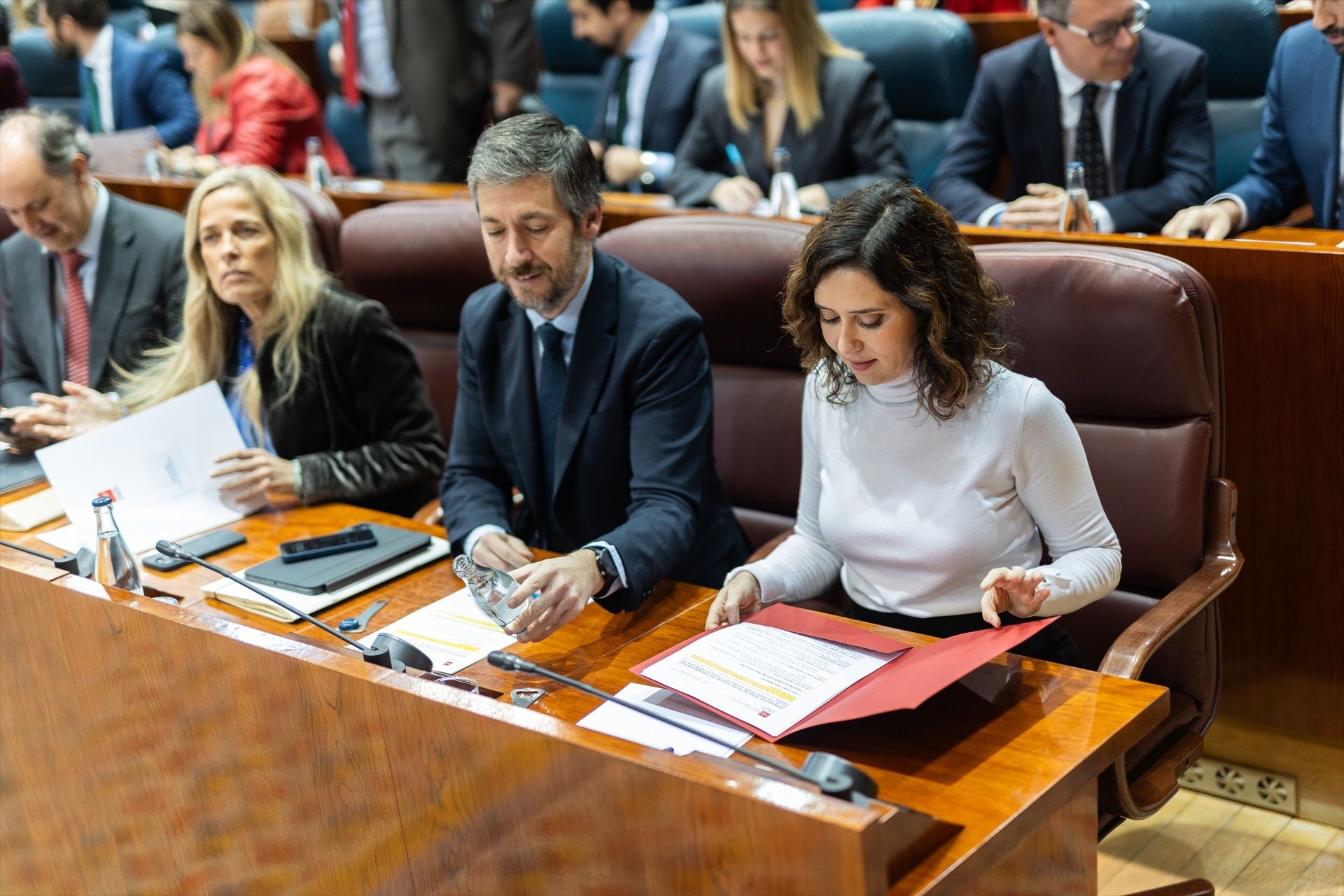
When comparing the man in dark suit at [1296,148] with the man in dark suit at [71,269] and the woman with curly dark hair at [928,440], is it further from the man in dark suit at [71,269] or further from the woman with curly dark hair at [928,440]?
the man in dark suit at [71,269]

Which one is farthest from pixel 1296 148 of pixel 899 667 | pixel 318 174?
pixel 318 174

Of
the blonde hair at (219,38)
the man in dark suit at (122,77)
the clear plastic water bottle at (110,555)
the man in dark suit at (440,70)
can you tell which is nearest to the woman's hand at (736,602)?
the clear plastic water bottle at (110,555)

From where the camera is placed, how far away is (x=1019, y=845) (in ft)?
3.97

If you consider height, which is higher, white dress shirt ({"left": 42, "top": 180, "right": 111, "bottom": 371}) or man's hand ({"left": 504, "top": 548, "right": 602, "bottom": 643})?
white dress shirt ({"left": 42, "top": 180, "right": 111, "bottom": 371})

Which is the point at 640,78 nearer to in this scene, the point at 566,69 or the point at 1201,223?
the point at 566,69

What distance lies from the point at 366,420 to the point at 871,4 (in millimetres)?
2657

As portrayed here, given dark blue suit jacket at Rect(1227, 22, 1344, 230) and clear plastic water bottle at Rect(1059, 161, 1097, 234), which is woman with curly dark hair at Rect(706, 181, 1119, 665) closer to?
clear plastic water bottle at Rect(1059, 161, 1097, 234)

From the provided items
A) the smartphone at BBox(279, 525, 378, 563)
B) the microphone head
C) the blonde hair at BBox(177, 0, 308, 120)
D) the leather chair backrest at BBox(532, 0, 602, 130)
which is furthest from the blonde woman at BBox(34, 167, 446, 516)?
the leather chair backrest at BBox(532, 0, 602, 130)

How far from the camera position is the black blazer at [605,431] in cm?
191

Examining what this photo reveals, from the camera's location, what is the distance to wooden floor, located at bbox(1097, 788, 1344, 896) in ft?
6.70

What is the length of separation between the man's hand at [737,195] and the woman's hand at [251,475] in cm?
124

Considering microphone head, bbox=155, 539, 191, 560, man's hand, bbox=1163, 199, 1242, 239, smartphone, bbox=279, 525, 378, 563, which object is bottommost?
smartphone, bbox=279, 525, 378, 563

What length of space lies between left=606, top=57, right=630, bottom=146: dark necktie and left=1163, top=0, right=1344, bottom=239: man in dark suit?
1866mm

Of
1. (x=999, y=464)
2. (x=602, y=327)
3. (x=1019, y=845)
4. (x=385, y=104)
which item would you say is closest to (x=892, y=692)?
(x=1019, y=845)
